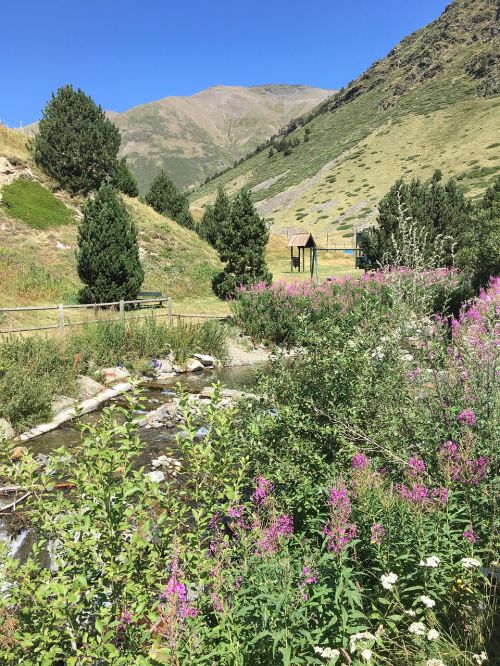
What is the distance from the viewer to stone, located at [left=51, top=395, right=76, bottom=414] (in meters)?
9.18

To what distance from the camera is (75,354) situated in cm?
1090

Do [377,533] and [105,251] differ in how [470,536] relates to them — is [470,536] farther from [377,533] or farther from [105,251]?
[105,251]

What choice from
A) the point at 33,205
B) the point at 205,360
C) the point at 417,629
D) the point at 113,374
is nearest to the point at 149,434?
the point at 113,374

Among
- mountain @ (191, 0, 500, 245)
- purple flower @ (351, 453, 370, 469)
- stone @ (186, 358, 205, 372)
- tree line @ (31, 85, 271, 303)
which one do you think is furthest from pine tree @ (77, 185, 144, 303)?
mountain @ (191, 0, 500, 245)

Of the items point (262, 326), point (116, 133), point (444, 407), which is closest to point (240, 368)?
point (262, 326)

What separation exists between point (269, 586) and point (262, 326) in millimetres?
14161

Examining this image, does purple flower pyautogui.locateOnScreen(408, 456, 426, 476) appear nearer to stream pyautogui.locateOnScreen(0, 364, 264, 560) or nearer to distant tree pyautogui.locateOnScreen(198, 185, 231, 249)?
stream pyautogui.locateOnScreen(0, 364, 264, 560)

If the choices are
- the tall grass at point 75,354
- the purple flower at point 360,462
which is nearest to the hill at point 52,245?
the tall grass at point 75,354

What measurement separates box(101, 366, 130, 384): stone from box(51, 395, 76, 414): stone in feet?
5.32

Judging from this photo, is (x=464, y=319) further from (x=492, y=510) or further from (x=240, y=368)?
(x=240, y=368)

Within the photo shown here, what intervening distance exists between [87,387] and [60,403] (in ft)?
3.39

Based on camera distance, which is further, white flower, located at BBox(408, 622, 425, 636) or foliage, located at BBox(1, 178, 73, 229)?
foliage, located at BBox(1, 178, 73, 229)

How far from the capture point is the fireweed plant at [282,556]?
7.48 feet

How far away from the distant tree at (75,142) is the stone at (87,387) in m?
17.1
